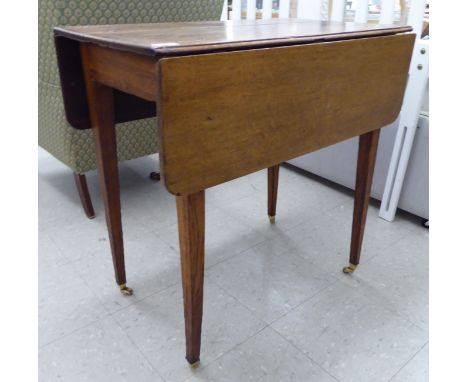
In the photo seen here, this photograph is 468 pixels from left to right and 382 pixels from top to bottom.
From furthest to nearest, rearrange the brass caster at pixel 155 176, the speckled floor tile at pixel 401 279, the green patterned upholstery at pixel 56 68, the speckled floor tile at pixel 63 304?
1. the brass caster at pixel 155 176
2. the green patterned upholstery at pixel 56 68
3. the speckled floor tile at pixel 401 279
4. the speckled floor tile at pixel 63 304

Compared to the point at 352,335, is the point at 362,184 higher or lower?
higher

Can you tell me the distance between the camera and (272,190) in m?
1.63

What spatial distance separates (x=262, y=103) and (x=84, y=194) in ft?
3.55

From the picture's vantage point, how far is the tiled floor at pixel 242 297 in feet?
3.39

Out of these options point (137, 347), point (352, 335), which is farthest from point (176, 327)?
point (352, 335)

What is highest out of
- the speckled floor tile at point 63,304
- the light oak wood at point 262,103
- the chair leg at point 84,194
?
the light oak wood at point 262,103

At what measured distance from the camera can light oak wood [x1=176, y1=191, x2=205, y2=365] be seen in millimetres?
814

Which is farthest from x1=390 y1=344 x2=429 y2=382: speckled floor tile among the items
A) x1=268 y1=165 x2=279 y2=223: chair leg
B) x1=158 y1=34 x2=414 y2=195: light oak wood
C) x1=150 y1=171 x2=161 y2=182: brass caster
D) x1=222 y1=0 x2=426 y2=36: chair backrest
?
x1=150 y1=171 x2=161 y2=182: brass caster

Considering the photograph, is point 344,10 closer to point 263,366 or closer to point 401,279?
point 401,279

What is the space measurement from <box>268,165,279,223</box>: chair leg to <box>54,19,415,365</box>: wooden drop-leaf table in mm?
484

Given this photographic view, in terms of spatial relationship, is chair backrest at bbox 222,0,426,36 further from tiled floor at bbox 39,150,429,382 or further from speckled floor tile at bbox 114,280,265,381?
speckled floor tile at bbox 114,280,265,381

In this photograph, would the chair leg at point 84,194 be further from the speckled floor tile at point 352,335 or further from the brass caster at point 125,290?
the speckled floor tile at point 352,335

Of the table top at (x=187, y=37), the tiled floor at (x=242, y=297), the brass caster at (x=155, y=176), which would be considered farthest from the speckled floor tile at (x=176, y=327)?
the brass caster at (x=155, y=176)

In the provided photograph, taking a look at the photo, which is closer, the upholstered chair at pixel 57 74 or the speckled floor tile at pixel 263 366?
the speckled floor tile at pixel 263 366
